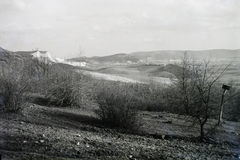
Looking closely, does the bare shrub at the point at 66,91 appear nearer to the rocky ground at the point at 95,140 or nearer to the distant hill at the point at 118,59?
the rocky ground at the point at 95,140

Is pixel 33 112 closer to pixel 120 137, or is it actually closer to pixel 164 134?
pixel 120 137

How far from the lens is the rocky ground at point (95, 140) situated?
17.7ft

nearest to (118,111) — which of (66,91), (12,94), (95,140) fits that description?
(95,140)

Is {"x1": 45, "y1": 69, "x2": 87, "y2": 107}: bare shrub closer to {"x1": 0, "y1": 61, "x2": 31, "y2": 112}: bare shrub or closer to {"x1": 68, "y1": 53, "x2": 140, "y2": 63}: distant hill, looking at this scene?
{"x1": 0, "y1": 61, "x2": 31, "y2": 112}: bare shrub

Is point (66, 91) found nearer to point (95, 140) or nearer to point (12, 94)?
point (12, 94)

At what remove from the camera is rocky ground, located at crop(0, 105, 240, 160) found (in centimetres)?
538

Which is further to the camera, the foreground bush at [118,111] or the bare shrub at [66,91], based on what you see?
the bare shrub at [66,91]

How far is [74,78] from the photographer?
1178 centimetres

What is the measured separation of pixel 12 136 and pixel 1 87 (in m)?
3.14

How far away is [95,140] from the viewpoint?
6285mm

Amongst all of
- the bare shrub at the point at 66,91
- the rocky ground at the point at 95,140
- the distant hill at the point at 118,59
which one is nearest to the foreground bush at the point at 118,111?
the rocky ground at the point at 95,140

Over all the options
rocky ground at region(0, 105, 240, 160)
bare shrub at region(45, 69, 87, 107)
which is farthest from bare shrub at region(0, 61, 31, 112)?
bare shrub at region(45, 69, 87, 107)

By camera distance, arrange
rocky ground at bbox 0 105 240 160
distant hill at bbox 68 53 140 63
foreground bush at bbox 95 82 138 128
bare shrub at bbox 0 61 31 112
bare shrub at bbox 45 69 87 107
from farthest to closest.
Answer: distant hill at bbox 68 53 140 63, bare shrub at bbox 45 69 87 107, bare shrub at bbox 0 61 31 112, foreground bush at bbox 95 82 138 128, rocky ground at bbox 0 105 240 160

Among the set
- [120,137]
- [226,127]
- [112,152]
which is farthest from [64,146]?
[226,127]
